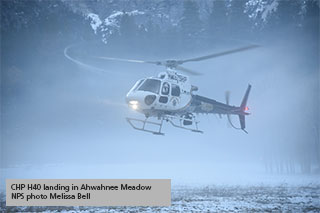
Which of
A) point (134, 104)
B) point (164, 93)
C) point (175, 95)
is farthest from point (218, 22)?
point (134, 104)

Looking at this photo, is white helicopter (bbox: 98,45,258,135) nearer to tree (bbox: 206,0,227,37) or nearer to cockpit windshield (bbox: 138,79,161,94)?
cockpit windshield (bbox: 138,79,161,94)

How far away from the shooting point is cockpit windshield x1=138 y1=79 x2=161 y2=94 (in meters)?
14.0

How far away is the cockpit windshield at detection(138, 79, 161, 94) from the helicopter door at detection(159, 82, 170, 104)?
0.28m

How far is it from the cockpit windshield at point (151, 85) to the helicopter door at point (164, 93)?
0.91 feet

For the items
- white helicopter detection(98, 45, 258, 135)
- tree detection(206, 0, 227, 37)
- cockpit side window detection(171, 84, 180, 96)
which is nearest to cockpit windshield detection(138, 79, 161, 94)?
white helicopter detection(98, 45, 258, 135)

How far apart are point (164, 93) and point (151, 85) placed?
727 millimetres

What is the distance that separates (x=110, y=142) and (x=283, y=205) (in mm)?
40664

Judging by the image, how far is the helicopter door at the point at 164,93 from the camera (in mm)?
14271

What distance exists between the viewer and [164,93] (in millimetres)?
14359

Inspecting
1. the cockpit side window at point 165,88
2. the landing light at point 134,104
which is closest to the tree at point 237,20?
the cockpit side window at point 165,88

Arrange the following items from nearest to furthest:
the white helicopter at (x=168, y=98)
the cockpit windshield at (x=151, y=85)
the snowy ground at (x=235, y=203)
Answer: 1. the snowy ground at (x=235, y=203)
2. the white helicopter at (x=168, y=98)
3. the cockpit windshield at (x=151, y=85)

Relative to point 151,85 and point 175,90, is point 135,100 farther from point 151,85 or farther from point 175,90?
point 175,90

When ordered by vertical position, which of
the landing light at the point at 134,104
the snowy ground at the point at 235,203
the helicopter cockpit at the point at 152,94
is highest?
the helicopter cockpit at the point at 152,94

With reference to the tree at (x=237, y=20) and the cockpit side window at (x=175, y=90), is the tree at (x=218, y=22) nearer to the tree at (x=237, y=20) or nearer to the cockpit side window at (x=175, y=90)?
the tree at (x=237, y=20)
